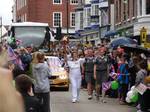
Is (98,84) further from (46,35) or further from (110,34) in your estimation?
(110,34)

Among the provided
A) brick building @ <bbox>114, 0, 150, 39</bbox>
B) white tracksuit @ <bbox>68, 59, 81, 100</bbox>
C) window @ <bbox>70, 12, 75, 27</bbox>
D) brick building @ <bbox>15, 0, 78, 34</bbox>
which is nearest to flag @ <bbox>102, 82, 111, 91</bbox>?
white tracksuit @ <bbox>68, 59, 81, 100</bbox>

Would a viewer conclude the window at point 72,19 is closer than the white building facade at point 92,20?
No

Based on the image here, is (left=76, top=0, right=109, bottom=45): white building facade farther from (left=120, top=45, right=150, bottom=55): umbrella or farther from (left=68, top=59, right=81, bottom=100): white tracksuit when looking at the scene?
(left=120, top=45, right=150, bottom=55): umbrella

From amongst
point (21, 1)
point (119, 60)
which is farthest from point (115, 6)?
point (21, 1)

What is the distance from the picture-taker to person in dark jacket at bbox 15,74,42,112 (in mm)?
5590

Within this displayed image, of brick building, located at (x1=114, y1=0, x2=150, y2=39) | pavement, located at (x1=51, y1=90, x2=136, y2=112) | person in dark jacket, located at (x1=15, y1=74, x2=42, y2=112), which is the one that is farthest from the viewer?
brick building, located at (x1=114, y1=0, x2=150, y2=39)

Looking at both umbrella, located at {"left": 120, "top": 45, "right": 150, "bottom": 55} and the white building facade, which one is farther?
the white building facade

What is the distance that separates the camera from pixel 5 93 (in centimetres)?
205

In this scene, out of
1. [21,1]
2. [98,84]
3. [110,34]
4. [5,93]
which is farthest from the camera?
[21,1]

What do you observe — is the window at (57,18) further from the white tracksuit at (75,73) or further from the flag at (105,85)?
the white tracksuit at (75,73)

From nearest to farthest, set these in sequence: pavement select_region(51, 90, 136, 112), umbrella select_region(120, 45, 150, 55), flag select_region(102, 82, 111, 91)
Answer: pavement select_region(51, 90, 136, 112)
umbrella select_region(120, 45, 150, 55)
flag select_region(102, 82, 111, 91)

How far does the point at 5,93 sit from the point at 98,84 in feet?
58.0

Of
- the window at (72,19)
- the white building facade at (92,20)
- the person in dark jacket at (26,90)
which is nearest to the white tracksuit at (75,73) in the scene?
the person in dark jacket at (26,90)

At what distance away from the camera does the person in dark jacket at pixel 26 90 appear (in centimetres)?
559
